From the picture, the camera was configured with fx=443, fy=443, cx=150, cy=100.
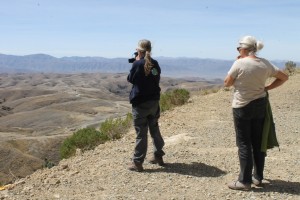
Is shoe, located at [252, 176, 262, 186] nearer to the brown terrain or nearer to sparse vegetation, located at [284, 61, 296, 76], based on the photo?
the brown terrain

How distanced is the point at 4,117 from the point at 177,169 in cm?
11369

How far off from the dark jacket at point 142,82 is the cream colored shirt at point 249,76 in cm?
147

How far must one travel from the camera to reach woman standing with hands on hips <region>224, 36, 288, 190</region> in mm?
5762

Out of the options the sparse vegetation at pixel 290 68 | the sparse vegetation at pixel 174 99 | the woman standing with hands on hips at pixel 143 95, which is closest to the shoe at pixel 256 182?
the woman standing with hands on hips at pixel 143 95

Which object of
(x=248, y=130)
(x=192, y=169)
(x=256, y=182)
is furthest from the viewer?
(x=192, y=169)

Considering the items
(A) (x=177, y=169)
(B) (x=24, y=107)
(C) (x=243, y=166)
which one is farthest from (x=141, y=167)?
(B) (x=24, y=107)

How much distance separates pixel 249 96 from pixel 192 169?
2143 mm

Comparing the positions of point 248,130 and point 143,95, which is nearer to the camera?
point 248,130

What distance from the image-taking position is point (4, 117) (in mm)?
114562

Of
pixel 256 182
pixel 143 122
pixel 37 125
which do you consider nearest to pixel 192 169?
pixel 143 122

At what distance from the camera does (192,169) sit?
24.7 feet

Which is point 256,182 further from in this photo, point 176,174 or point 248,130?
point 176,174

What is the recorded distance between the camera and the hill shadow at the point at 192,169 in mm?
7247

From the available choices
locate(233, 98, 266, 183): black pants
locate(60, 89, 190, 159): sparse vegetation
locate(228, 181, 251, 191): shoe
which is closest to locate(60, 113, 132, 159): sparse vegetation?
locate(60, 89, 190, 159): sparse vegetation
